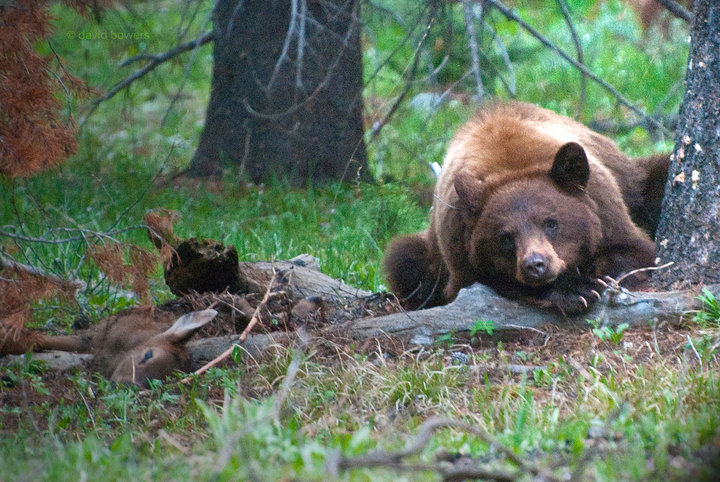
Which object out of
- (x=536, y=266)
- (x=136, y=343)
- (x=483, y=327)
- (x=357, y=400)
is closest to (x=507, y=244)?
(x=536, y=266)

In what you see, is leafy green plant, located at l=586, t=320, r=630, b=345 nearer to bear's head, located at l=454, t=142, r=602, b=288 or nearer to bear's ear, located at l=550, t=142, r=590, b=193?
bear's head, located at l=454, t=142, r=602, b=288

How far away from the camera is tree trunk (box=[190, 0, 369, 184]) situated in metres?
8.76

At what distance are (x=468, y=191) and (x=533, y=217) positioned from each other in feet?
1.35

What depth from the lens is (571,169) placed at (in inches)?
184

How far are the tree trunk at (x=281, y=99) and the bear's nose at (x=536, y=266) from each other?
4.48 m

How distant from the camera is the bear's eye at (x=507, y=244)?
15.2 feet

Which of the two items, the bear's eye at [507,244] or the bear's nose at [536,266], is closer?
the bear's nose at [536,266]

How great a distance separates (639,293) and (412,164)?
4.77 m

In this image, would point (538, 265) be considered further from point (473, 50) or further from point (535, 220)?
point (473, 50)

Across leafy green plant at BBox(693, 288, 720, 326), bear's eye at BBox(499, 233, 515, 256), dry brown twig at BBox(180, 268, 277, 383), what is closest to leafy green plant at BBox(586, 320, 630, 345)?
leafy green plant at BBox(693, 288, 720, 326)

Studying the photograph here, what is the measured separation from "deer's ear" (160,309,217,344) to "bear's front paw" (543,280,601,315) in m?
1.84

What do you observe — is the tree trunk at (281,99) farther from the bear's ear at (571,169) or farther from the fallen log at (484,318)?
the fallen log at (484,318)

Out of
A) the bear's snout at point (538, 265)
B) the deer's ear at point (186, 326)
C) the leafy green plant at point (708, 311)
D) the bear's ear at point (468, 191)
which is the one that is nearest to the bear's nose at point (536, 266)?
the bear's snout at point (538, 265)

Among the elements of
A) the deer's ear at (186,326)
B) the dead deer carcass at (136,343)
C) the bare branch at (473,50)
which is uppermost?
the bare branch at (473,50)
